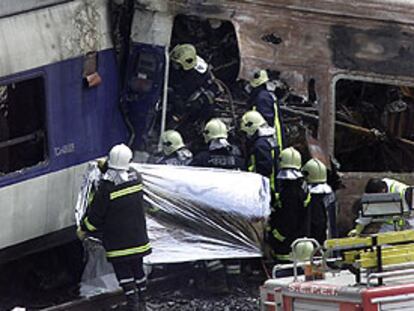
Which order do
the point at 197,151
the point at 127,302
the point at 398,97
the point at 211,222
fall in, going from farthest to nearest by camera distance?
the point at 398,97
the point at 197,151
the point at 211,222
the point at 127,302

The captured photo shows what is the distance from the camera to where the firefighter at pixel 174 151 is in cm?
1234

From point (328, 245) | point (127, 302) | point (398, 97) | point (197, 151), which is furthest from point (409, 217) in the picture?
point (398, 97)

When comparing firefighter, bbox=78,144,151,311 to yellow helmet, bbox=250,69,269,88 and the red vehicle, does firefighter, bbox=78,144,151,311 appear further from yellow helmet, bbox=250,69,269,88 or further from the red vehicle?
the red vehicle

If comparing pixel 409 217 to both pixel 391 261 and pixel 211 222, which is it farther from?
pixel 211 222

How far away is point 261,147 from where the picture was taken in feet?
40.9

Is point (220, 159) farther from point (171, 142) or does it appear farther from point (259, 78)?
point (259, 78)

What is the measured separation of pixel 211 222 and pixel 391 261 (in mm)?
4472

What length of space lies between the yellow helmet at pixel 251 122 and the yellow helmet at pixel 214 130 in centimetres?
28

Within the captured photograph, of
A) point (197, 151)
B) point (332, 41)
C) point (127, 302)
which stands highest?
point (332, 41)

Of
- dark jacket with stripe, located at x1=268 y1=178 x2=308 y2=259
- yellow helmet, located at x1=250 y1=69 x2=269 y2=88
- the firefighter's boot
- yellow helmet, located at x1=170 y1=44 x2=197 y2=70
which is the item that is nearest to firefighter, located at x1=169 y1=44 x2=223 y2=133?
yellow helmet, located at x1=170 y1=44 x2=197 y2=70

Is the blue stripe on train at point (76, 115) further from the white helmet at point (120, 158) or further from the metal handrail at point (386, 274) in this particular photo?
the metal handrail at point (386, 274)

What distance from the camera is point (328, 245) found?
789 centimetres

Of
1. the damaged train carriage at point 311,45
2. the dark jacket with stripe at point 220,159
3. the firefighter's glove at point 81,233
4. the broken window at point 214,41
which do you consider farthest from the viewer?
the broken window at point 214,41

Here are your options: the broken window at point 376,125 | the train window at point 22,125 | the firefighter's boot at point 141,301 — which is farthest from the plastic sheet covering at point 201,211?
the broken window at point 376,125
